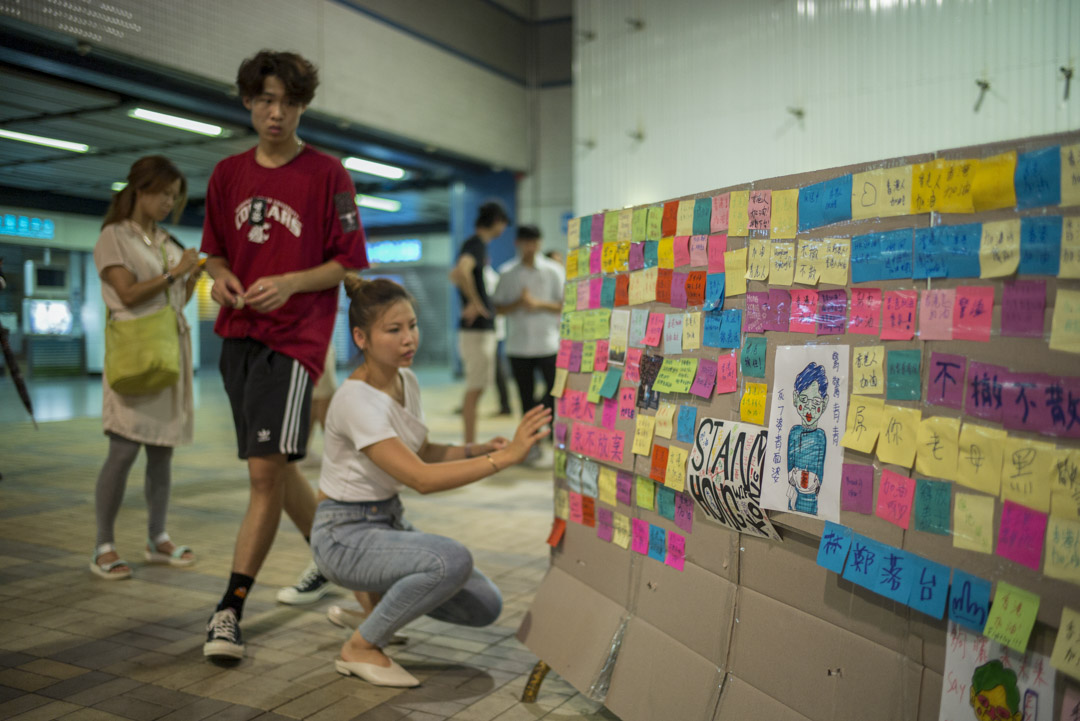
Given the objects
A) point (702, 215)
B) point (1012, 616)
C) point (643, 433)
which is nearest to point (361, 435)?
point (643, 433)

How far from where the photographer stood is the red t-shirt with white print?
2.99 meters

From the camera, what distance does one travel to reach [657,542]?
2.25 metres

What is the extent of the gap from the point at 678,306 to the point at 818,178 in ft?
1.69

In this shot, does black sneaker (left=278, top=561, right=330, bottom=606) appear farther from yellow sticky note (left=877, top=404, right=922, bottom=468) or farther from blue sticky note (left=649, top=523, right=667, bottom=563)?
yellow sticky note (left=877, top=404, right=922, bottom=468)

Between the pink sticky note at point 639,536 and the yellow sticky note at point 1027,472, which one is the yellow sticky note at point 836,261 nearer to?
the yellow sticky note at point 1027,472

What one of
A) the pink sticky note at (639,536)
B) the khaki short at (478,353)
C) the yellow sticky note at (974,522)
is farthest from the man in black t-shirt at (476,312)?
the yellow sticky note at (974,522)

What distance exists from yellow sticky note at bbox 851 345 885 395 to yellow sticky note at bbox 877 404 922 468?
1.8 inches

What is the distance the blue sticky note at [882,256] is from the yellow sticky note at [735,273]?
1.03 ft

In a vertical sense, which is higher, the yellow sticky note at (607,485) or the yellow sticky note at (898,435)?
the yellow sticky note at (898,435)

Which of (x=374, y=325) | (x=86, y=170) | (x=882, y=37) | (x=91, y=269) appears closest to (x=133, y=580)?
(x=374, y=325)

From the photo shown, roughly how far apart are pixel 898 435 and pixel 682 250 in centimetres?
77

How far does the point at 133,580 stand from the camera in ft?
12.0

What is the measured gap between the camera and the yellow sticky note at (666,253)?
2176 mm

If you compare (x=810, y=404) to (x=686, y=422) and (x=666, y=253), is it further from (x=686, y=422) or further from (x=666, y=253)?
(x=666, y=253)
